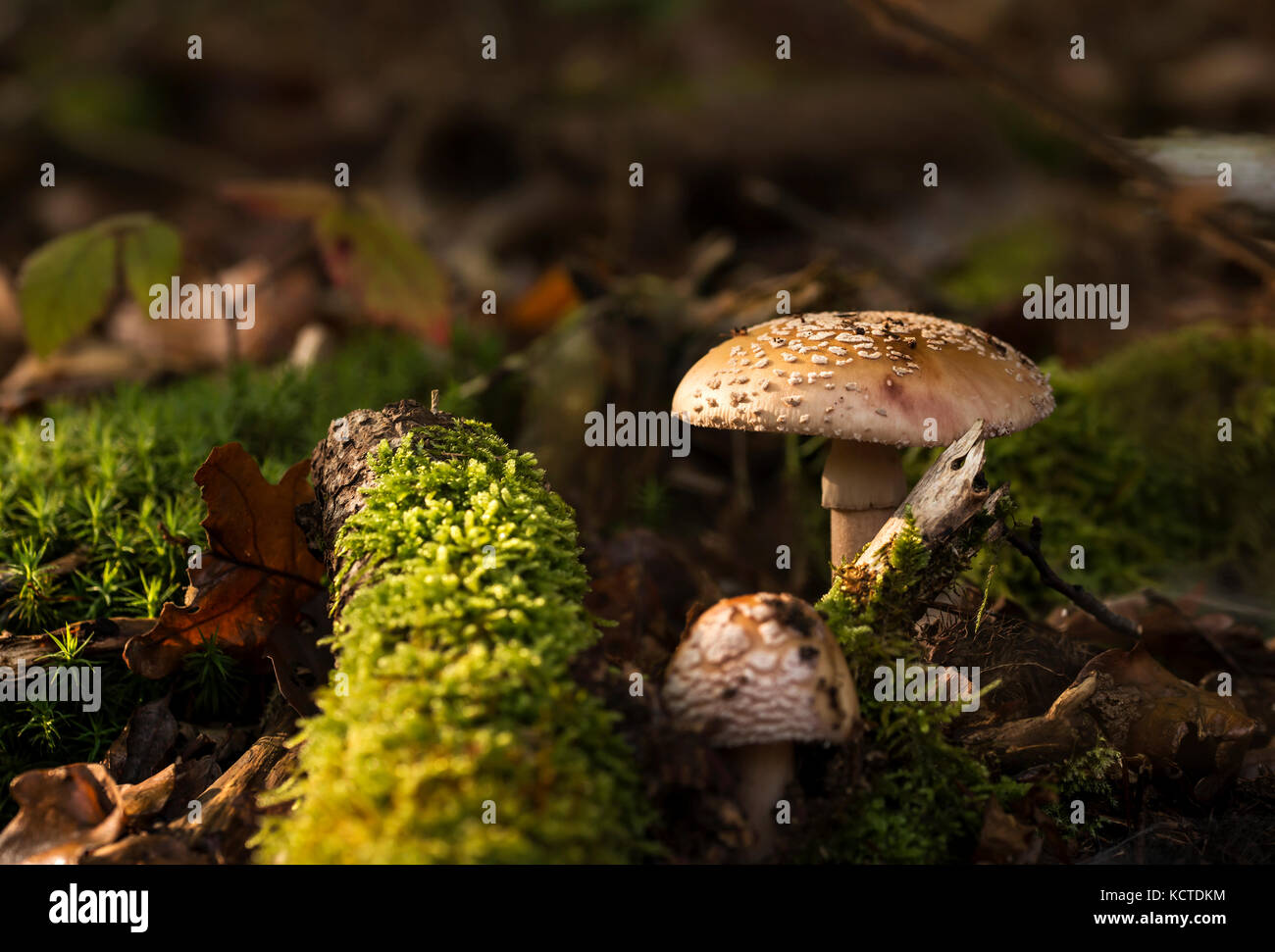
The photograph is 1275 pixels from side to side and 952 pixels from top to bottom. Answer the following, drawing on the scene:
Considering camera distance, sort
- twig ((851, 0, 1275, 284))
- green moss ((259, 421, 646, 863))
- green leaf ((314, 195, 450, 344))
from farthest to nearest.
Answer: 1. green leaf ((314, 195, 450, 344))
2. twig ((851, 0, 1275, 284))
3. green moss ((259, 421, 646, 863))

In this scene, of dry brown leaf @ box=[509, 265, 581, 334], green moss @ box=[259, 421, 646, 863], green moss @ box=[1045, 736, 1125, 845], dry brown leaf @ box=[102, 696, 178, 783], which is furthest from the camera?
dry brown leaf @ box=[509, 265, 581, 334]

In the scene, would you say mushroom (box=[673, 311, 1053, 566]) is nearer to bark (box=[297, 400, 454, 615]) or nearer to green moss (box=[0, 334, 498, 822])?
bark (box=[297, 400, 454, 615])

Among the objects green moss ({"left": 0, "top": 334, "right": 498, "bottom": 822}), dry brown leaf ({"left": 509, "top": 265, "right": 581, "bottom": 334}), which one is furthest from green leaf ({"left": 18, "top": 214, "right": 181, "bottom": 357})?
dry brown leaf ({"left": 509, "top": 265, "right": 581, "bottom": 334})

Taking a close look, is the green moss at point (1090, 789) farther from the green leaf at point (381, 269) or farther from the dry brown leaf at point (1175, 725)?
→ the green leaf at point (381, 269)

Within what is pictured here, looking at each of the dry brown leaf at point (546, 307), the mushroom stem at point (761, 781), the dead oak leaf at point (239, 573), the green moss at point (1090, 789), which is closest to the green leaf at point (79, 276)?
the dead oak leaf at point (239, 573)

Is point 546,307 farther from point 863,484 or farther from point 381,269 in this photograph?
point 863,484

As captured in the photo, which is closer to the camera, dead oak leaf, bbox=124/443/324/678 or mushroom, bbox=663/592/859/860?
mushroom, bbox=663/592/859/860
